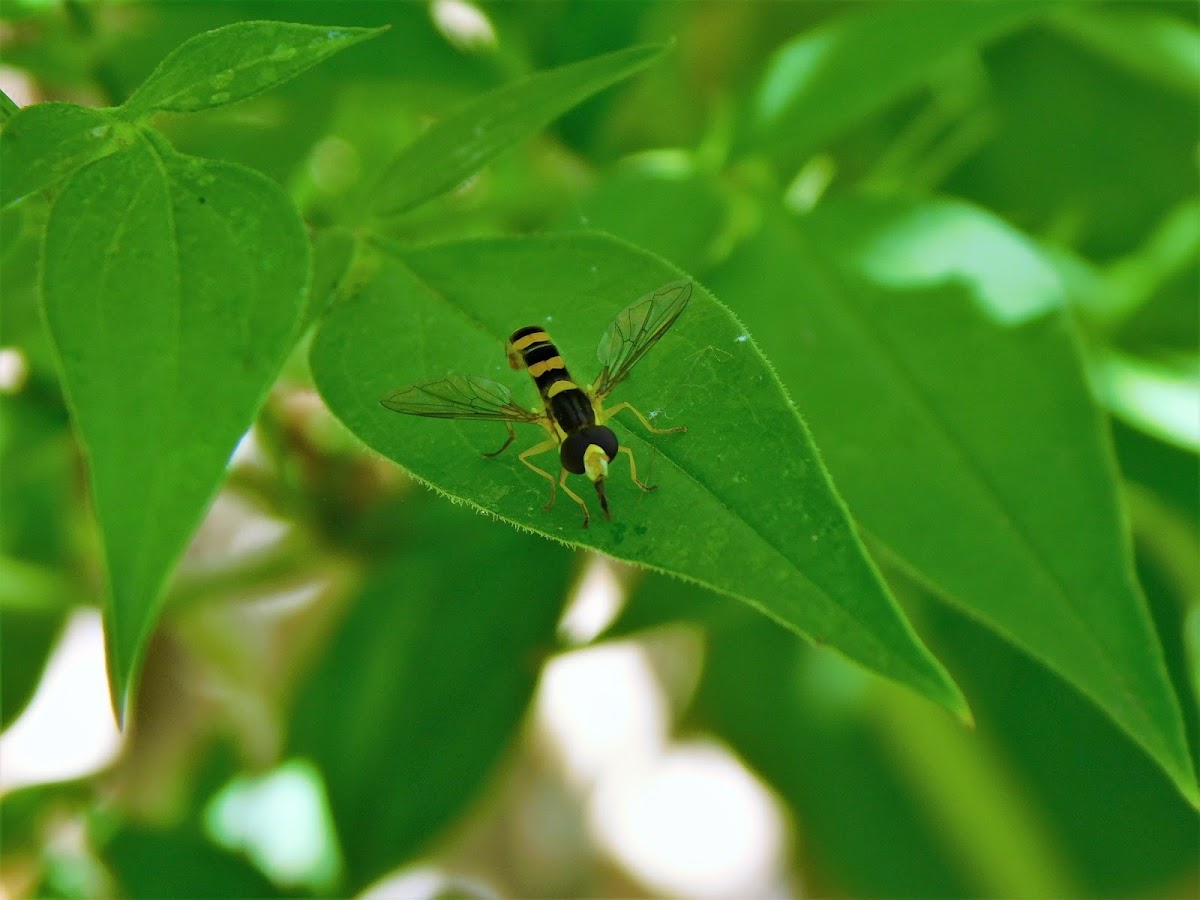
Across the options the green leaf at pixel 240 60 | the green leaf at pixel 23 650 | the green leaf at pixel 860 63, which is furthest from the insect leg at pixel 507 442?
the green leaf at pixel 23 650

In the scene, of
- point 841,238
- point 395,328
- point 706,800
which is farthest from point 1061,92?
point 706,800

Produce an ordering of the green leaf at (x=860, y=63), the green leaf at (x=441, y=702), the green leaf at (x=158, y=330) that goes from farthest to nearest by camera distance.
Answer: the green leaf at (x=441, y=702) → the green leaf at (x=860, y=63) → the green leaf at (x=158, y=330)

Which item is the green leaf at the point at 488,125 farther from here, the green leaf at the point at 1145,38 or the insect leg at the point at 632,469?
the green leaf at the point at 1145,38

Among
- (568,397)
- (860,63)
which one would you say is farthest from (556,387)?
(860,63)

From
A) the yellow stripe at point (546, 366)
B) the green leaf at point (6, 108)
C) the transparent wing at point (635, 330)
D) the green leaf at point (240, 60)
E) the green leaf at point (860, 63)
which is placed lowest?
the transparent wing at point (635, 330)

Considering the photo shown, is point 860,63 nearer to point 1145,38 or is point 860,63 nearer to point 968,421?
point 968,421

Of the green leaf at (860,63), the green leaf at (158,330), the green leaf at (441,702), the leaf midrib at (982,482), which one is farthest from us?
the green leaf at (441,702)

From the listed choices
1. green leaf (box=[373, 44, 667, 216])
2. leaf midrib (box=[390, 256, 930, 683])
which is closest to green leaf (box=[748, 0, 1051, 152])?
green leaf (box=[373, 44, 667, 216])
